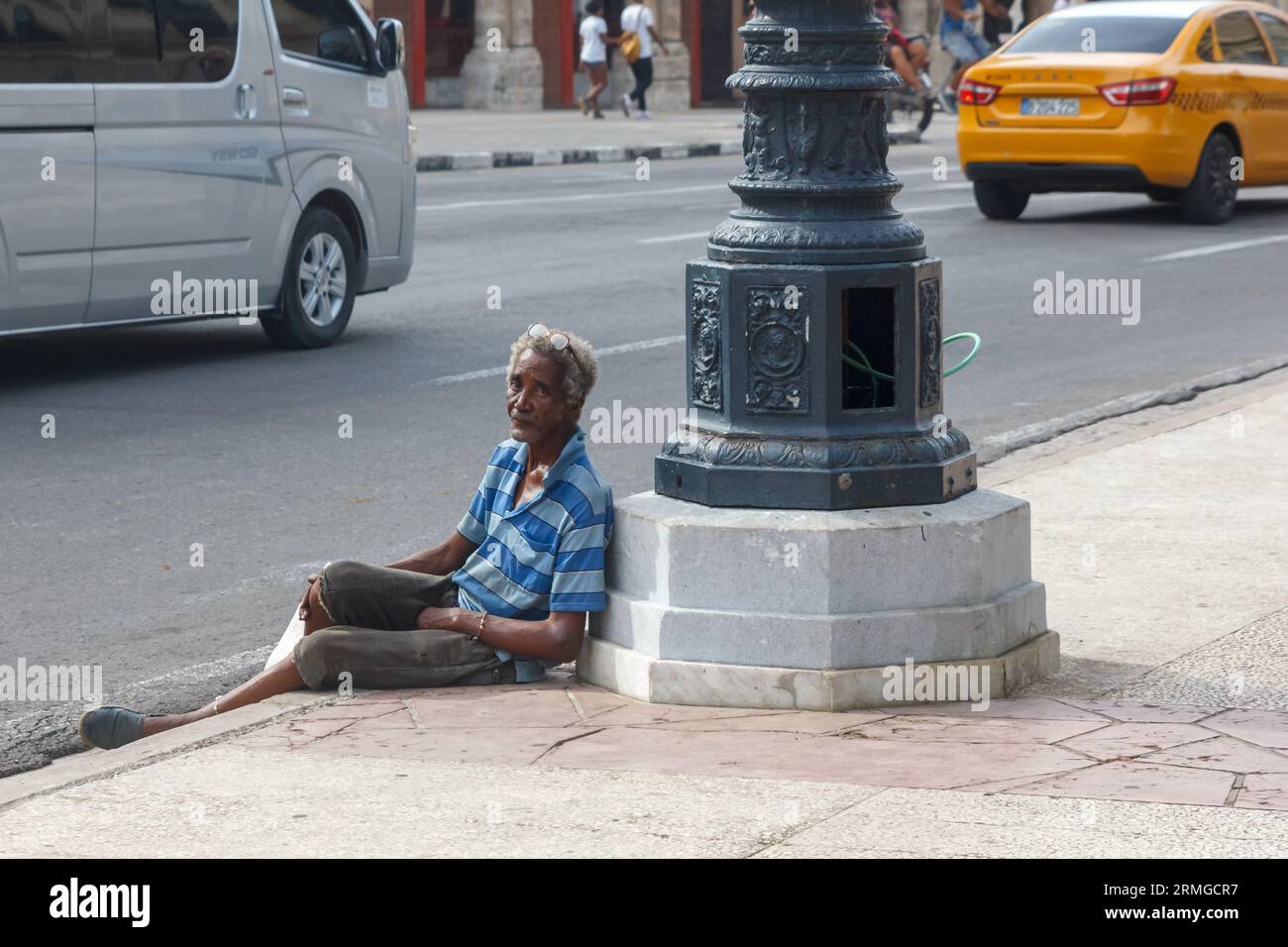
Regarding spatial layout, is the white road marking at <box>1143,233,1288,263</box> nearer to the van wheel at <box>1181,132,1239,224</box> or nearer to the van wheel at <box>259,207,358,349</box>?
the van wheel at <box>1181,132,1239,224</box>

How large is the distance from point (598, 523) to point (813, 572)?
567 mm

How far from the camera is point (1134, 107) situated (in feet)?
55.0

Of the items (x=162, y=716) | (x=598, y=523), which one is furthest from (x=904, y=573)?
(x=162, y=716)

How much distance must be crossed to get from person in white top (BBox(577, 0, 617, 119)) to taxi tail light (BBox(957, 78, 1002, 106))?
18.4m

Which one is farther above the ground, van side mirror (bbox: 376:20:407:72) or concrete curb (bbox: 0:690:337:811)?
van side mirror (bbox: 376:20:407:72)

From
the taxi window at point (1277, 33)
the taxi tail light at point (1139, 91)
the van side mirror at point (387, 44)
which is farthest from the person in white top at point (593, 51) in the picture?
the van side mirror at point (387, 44)

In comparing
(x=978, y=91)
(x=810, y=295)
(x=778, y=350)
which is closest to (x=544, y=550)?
(x=778, y=350)

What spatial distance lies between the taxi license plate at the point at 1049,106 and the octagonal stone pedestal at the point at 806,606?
39.5 ft

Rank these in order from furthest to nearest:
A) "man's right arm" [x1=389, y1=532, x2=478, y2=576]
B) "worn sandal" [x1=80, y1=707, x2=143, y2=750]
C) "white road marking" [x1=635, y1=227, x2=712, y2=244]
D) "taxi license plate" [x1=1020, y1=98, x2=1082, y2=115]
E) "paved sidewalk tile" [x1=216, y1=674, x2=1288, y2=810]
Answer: "taxi license plate" [x1=1020, y1=98, x2=1082, y2=115]
"white road marking" [x1=635, y1=227, x2=712, y2=244]
"man's right arm" [x1=389, y1=532, x2=478, y2=576]
"worn sandal" [x1=80, y1=707, x2=143, y2=750]
"paved sidewalk tile" [x1=216, y1=674, x2=1288, y2=810]

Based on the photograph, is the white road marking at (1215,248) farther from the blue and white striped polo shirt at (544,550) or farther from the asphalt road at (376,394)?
the blue and white striped polo shirt at (544,550)

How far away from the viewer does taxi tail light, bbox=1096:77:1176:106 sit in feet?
55.0

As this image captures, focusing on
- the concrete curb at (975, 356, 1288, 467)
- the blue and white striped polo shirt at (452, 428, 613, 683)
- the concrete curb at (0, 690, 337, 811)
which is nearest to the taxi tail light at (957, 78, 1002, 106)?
the concrete curb at (975, 356, 1288, 467)

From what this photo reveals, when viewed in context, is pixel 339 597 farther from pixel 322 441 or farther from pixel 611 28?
pixel 611 28

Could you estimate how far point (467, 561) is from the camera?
18.6 ft
